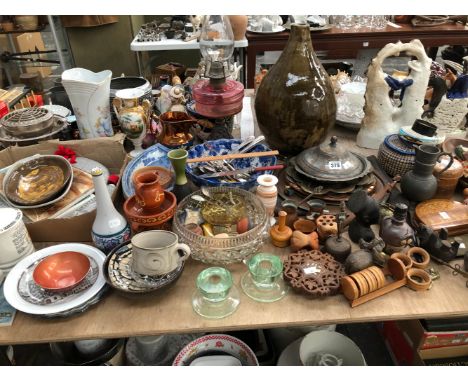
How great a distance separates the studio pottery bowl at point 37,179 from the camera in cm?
110

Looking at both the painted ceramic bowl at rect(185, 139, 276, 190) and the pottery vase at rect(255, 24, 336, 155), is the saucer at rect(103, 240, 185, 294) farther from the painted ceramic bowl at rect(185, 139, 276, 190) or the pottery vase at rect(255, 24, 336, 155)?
the pottery vase at rect(255, 24, 336, 155)

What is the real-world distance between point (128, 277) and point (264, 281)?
34 cm

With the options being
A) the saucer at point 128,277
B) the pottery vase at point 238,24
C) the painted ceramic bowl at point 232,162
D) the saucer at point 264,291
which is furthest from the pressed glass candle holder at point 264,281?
the pottery vase at point 238,24

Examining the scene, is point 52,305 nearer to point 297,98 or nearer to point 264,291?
point 264,291

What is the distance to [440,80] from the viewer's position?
4.59 feet

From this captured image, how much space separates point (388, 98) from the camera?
56.1 inches

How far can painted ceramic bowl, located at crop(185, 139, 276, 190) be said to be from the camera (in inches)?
45.6

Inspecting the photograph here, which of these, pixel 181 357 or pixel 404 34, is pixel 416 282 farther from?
pixel 404 34

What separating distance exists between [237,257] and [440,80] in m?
1.06

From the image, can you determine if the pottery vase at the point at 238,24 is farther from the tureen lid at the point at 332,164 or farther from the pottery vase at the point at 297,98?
the tureen lid at the point at 332,164

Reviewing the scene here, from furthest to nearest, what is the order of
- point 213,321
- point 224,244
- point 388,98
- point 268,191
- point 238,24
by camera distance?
point 238,24
point 388,98
point 268,191
point 224,244
point 213,321

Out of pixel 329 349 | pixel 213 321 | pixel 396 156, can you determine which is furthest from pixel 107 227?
pixel 396 156

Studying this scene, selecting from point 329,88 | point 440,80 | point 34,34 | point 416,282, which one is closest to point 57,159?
point 329,88

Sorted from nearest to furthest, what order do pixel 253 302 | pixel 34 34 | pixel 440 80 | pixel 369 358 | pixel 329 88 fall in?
pixel 253 302 < pixel 329 88 < pixel 440 80 < pixel 369 358 < pixel 34 34
